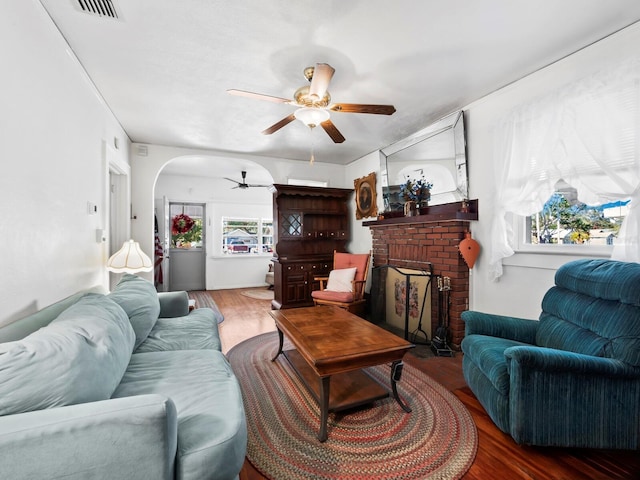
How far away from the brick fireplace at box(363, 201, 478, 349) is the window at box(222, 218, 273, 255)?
4.06 m

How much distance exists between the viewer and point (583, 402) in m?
1.55

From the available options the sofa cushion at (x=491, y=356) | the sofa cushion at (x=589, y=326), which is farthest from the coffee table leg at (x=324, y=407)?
the sofa cushion at (x=589, y=326)

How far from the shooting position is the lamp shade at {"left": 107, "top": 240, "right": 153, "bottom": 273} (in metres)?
2.97

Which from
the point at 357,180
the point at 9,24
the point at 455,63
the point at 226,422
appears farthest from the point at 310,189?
the point at 226,422

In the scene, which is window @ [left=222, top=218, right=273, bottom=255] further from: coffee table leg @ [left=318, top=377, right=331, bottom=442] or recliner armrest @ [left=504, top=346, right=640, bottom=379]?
recliner armrest @ [left=504, top=346, right=640, bottom=379]

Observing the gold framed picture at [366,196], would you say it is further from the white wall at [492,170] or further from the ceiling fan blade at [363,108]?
the ceiling fan blade at [363,108]

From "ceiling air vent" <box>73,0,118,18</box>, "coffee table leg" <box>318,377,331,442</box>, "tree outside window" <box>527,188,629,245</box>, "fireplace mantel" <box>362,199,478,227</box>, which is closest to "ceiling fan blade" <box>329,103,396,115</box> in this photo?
"fireplace mantel" <box>362,199,478,227</box>

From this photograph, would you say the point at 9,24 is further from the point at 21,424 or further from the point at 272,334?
the point at 272,334

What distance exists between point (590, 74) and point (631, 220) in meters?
1.06

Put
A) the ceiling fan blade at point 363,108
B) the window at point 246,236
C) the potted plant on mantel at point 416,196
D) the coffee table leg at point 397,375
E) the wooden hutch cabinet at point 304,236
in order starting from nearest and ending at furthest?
the coffee table leg at point 397,375 < the ceiling fan blade at point 363,108 < the potted plant on mantel at point 416,196 < the wooden hutch cabinet at point 304,236 < the window at point 246,236

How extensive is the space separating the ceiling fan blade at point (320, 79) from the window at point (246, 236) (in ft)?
17.3

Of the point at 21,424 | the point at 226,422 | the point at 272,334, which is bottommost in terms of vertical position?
the point at 272,334

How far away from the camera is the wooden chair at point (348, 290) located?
388 centimetres

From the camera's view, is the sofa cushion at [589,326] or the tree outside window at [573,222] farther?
the tree outside window at [573,222]
